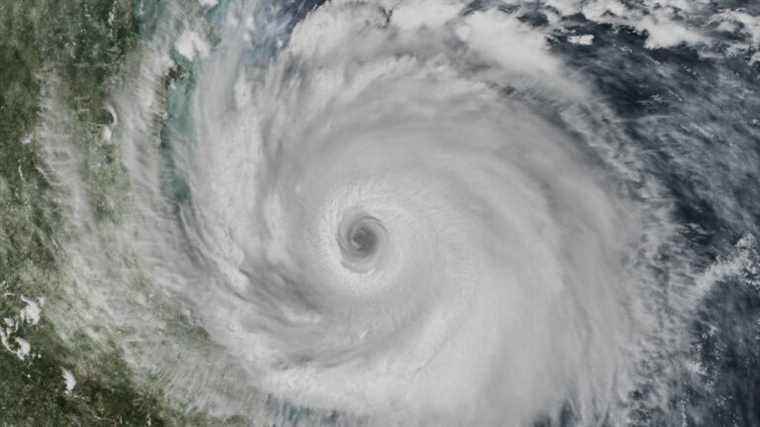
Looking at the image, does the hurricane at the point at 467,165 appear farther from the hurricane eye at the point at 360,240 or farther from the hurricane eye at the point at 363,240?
the hurricane eye at the point at 363,240

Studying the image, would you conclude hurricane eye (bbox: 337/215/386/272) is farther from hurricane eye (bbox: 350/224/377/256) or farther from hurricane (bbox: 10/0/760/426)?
hurricane (bbox: 10/0/760/426)

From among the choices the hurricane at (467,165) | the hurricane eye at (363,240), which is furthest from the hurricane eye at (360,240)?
the hurricane at (467,165)

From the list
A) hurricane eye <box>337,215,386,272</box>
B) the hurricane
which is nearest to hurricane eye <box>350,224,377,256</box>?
hurricane eye <box>337,215,386,272</box>

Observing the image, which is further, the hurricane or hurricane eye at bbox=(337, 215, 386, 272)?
hurricane eye at bbox=(337, 215, 386, 272)

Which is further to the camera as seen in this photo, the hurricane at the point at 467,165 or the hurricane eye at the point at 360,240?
the hurricane eye at the point at 360,240

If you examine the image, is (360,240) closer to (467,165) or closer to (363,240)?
(363,240)

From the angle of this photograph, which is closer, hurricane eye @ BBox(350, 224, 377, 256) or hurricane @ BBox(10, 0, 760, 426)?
hurricane @ BBox(10, 0, 760, 426)

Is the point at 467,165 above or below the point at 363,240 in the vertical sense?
above

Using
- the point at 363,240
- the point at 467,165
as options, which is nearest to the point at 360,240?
the point at 363,240
